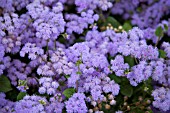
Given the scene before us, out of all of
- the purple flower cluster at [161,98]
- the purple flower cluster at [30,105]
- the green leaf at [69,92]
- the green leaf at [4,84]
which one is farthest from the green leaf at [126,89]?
the green leaf at [4,84]

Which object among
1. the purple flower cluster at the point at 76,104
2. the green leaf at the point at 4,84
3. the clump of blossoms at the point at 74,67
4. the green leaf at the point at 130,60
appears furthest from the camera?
the green leaf at the point at 130,60

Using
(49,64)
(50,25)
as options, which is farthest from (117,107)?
(50,25)

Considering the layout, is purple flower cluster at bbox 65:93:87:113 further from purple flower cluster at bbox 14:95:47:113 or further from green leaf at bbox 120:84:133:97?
green leaf at bbox 120:84:133:97

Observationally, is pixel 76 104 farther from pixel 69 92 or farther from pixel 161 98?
pixel 161 98

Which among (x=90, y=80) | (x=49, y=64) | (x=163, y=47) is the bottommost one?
(x=90, y=80)

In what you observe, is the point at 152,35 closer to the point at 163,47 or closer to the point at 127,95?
the point at 163,47

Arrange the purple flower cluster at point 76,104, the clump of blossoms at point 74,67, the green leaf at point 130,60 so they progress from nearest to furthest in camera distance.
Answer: the purple flower cluster at point 76,104
the clump of blossoms at point 74,67
the green leaf at point 130,60

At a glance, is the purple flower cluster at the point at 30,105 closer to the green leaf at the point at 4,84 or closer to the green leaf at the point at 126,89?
the green leaf at the point at 4,84

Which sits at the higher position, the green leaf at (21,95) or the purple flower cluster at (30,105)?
the green leaf at (21,95)
